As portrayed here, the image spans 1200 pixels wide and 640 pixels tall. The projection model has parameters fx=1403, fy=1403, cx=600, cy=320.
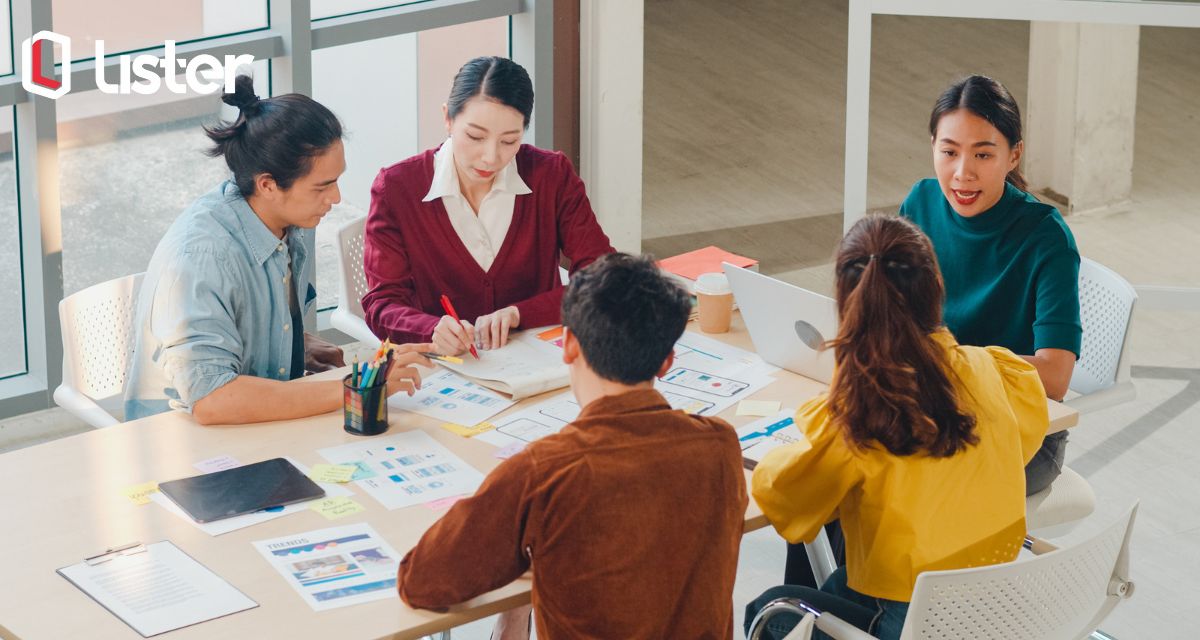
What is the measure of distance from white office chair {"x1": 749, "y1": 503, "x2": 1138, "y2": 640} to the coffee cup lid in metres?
0.98

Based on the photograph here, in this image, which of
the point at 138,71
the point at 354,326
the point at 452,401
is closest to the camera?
the point at 452,401

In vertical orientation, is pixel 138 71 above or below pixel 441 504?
above

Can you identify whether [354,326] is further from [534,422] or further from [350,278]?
[534,422]

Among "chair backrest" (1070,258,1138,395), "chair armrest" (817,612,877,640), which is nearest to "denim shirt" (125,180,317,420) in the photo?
"chair armrest" (817,612,877,640)

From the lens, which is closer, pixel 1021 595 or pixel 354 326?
pixel 1021 595

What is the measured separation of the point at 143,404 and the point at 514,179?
1.00 metres

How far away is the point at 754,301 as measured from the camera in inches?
113

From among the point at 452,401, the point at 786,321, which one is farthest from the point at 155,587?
the point at 786,321

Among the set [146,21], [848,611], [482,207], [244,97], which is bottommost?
[848,611]

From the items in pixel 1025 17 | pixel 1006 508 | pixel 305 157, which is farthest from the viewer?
pixel 1025 17

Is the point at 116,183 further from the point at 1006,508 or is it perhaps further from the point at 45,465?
the point at 1006,508

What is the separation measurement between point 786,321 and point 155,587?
52.9 inches

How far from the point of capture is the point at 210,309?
106 inches

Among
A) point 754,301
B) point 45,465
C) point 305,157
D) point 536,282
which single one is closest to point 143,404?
point 45,465
